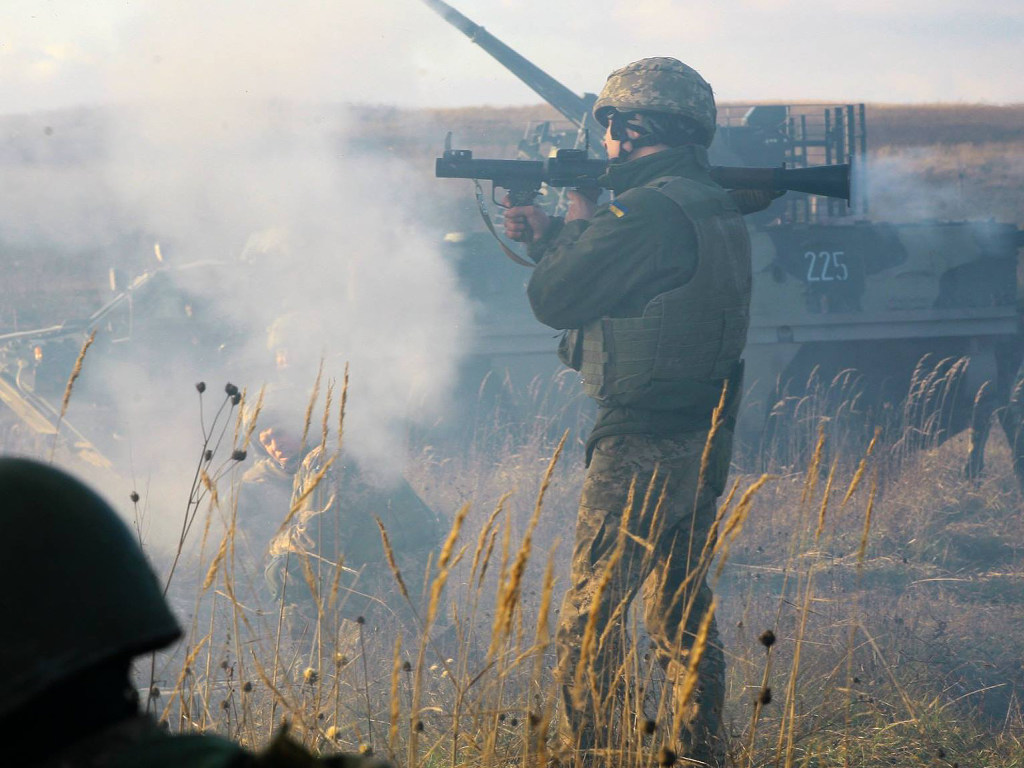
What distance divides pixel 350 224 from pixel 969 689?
6373mm

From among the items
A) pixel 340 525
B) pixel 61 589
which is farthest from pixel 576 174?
pixel 61 589

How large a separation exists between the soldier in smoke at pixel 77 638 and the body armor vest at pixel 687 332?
2623 millimetres

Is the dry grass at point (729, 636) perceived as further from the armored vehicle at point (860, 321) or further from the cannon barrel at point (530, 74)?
the cannon barrel at point (530, 74)

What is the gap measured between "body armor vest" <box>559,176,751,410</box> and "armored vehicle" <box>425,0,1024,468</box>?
199 inches

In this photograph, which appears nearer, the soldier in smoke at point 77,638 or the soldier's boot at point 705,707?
the soldier in smoke at point 77,638

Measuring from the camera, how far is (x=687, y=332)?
11.1 ft

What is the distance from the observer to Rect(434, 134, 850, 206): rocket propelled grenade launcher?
364 cm

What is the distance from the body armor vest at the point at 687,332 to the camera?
3365 mm

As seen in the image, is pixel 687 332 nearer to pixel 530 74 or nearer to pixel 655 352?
pixel 655 352

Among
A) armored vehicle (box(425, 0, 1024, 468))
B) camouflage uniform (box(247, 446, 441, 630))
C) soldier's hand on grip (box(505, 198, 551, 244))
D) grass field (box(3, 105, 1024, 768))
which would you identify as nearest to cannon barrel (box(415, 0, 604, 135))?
armored vehicle (box(425, 0, 1024, 468))

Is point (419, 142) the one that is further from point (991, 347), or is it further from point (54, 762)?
point (54, 762)

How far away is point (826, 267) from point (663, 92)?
574 centimetres

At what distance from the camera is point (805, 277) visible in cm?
891

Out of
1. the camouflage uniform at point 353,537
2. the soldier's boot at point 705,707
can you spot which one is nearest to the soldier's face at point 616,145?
the soldier's boot at point 705,707
